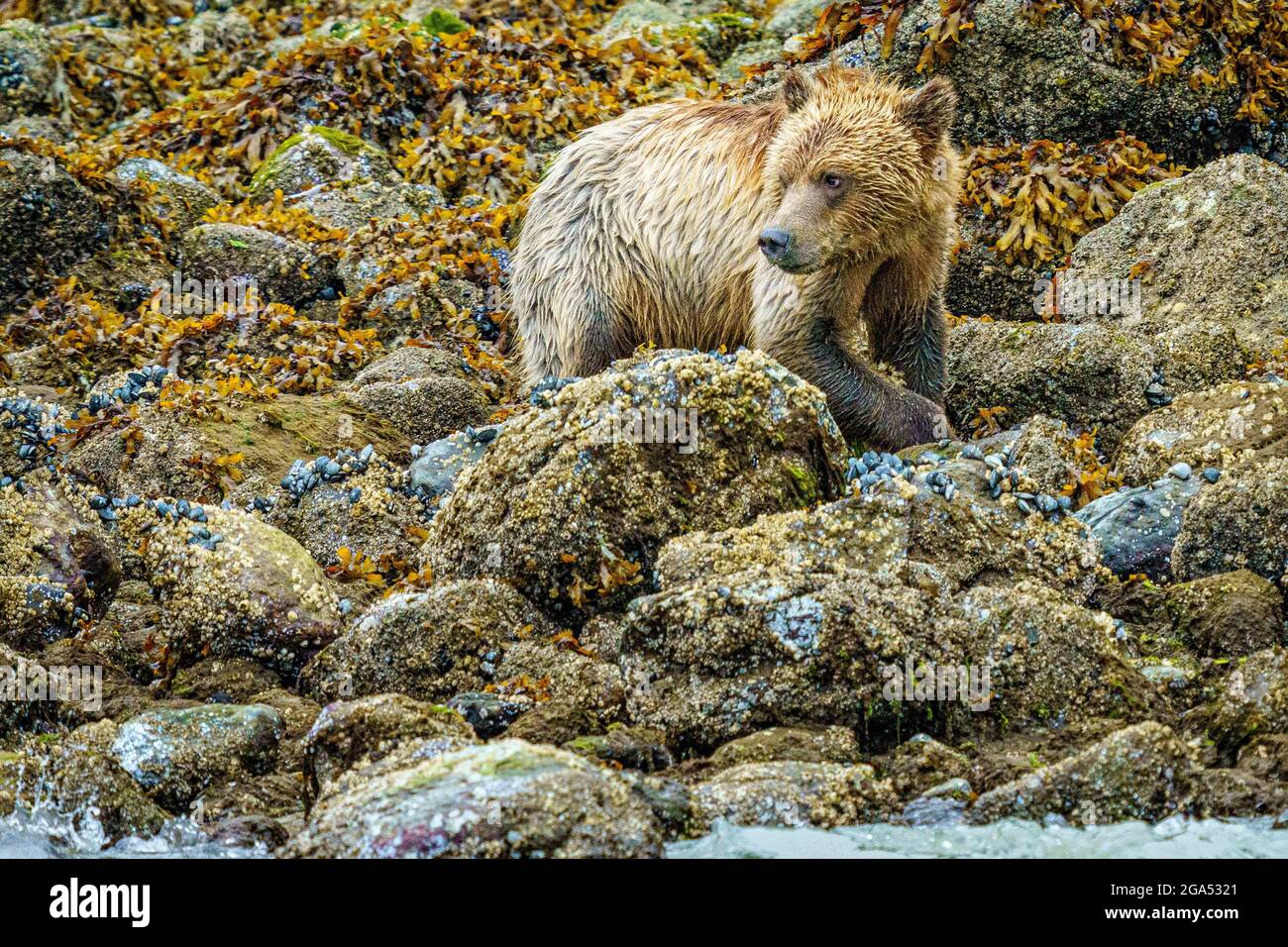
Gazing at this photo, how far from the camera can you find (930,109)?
25.5ft

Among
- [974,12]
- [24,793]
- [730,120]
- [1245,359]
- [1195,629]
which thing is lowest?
[24,793]

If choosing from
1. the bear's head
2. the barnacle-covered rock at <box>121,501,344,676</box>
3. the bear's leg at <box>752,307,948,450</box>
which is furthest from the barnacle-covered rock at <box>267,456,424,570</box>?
the bear's head

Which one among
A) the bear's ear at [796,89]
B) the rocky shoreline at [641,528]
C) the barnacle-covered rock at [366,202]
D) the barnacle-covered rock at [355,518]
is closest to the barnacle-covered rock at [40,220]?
the rocky shoreline at [641,528]

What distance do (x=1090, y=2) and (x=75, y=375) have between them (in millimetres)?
6855

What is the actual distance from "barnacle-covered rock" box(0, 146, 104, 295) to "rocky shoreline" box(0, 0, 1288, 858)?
0.08 feet

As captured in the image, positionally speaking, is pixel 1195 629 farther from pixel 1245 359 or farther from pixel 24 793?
pixel 24 793

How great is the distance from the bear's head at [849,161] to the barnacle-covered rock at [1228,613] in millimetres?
2386

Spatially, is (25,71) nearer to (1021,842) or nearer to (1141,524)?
(1141,524)

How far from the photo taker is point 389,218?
37.0 ft

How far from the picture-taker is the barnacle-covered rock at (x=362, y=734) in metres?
4.97

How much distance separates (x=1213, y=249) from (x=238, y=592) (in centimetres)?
564

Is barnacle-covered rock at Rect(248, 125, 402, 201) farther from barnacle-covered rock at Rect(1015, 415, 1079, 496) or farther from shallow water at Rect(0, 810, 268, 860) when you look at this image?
shallow water at Rect(0, 810, 268, 860)

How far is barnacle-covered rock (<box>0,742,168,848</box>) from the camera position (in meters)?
4.98
